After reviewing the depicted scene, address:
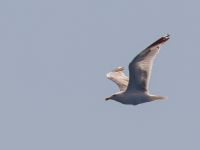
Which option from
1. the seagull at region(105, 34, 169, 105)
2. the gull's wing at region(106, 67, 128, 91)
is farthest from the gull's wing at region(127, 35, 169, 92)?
the gull's wing at region(106, 67, 128, 91)

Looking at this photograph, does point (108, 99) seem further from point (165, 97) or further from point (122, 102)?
point (165, 97)

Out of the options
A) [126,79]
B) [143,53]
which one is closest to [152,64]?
[143,53]

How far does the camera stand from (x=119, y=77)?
58.5 m

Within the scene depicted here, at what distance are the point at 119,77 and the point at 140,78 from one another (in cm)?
940

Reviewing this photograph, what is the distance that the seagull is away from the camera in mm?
48062

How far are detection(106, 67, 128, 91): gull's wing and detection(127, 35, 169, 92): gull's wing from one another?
5.62 m

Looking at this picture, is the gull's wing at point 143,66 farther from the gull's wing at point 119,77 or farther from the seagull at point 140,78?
the gull's wing at point 119,77

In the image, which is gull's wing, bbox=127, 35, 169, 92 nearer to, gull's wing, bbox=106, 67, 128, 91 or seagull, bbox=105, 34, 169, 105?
seagull, bbox=105, 34, 169, 105

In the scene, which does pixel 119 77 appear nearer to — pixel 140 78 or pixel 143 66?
pixel 140 78

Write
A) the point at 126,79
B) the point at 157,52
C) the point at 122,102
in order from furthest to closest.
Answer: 1. the point at 126,79
2. the point at 122,102
3. the point at 157,52

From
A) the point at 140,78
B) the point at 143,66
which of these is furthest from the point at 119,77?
the point at 143,66

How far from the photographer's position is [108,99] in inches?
2082

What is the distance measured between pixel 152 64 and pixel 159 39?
5.12ft

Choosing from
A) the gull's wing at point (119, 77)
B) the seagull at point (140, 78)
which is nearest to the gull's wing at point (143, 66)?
the seagull at point (140, 78)
